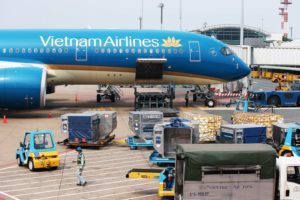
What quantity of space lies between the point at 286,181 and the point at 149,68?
26.0m

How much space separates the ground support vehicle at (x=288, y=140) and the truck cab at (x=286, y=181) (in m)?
5.86

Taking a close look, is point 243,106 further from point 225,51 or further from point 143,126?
point 143,126

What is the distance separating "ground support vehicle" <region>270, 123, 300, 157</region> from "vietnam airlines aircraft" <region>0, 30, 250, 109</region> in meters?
17.8

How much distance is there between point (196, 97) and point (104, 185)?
30.7 metres

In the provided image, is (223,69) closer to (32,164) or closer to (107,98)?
(107,98)

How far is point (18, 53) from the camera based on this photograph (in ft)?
128

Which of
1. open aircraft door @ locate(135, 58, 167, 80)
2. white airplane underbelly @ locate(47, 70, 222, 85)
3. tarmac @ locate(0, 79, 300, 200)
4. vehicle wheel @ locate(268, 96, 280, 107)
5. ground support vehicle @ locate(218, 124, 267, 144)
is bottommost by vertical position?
tarmac @ locate(0, 79, 300, 200)

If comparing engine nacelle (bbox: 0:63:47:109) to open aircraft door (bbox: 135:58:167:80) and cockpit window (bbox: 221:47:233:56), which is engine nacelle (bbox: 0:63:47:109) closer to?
open aircraft door (bbox: 135:58:167:80)

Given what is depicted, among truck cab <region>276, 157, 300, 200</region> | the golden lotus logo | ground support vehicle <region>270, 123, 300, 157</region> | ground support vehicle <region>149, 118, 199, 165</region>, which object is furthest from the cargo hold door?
truck cab <region>276, 157, 300, 200</region>

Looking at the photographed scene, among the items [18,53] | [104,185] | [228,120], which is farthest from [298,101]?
[104,185]

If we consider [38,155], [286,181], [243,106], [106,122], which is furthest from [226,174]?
[243,106]

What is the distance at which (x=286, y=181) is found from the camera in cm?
1485

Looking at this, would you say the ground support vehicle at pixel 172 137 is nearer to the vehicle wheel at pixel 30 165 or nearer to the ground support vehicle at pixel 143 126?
the ground support vehicle at pixel 143 126

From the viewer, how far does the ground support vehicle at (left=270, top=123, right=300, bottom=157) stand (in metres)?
21.3
